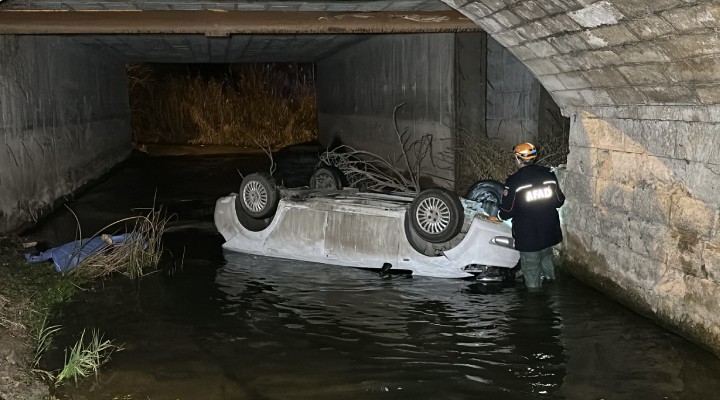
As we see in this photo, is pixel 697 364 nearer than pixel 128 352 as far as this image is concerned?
Yes

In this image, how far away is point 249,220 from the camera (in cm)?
991

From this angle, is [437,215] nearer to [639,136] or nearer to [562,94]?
[562,94]

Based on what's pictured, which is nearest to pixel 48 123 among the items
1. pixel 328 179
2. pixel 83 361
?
pixel 328 179

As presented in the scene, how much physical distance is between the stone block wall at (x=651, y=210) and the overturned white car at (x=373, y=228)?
3.37 ft

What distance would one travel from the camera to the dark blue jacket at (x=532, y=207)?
7781 mm

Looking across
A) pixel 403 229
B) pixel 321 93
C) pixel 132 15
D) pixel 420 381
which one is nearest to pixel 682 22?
pixel 420 381

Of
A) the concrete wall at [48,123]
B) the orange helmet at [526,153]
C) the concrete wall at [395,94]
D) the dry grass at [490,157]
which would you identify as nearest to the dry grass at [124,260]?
the concrete wall at [48,123]

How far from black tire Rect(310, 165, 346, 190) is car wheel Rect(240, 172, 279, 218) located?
1.15 m

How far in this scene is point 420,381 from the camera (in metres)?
5.46

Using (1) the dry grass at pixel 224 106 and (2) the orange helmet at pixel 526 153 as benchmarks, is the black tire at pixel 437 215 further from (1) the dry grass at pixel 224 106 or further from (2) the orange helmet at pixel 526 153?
(1) the dry grass at pixel 224 106

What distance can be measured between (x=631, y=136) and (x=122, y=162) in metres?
19.6

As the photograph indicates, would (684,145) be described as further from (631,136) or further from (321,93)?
(321,93)

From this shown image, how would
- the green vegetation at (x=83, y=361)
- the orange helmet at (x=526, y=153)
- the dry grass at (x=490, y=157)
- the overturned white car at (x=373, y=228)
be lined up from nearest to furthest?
the green vegetation at (x=83, y=361) → the orange helmet at (x=526, y=153) → the overturned white car at (x=373, y=228) → the dry grass at (x=490, y=157)

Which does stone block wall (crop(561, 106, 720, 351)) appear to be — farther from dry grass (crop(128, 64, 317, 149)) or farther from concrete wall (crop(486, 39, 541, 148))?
dry grass (crop(128, 64, 317, 149))
